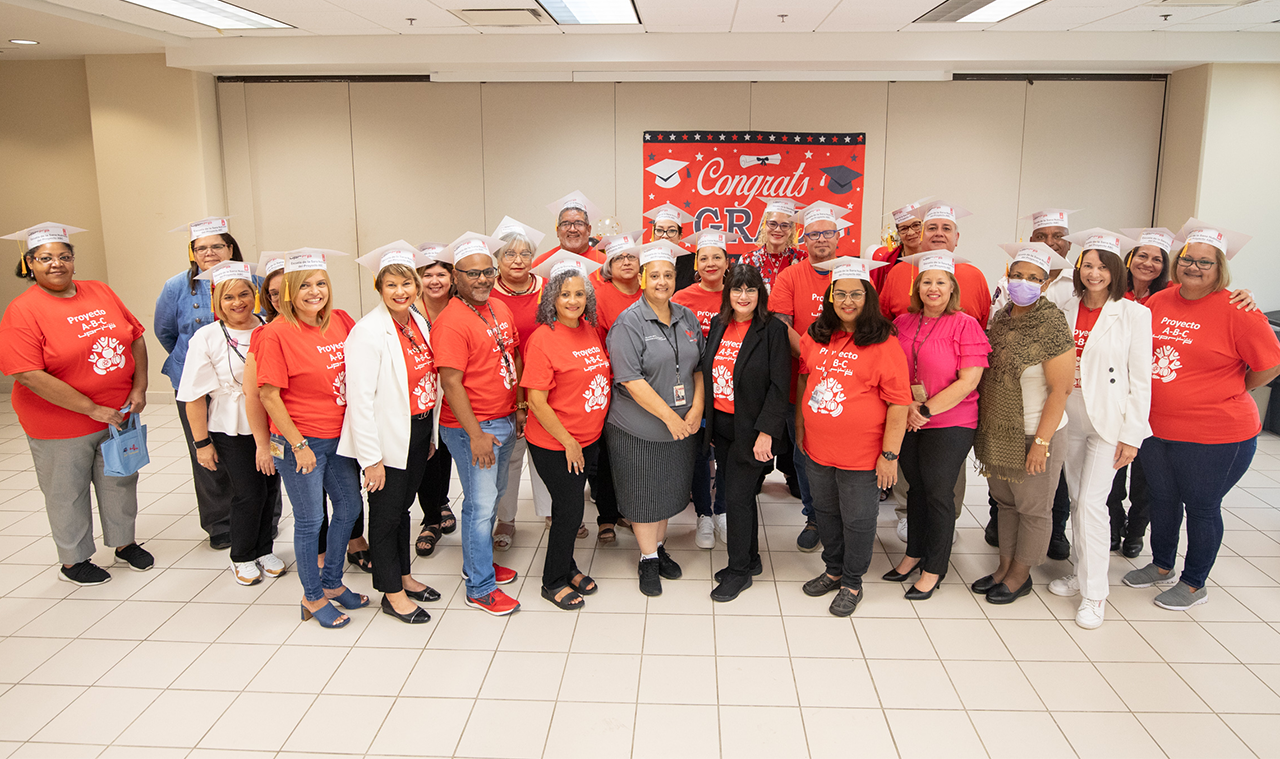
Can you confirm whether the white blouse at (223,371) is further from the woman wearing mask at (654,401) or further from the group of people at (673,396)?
the woman wearing mask at (654,401)

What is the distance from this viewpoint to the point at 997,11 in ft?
16.9

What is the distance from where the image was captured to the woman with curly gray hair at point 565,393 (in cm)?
312

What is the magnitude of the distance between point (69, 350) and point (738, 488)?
10.1 feet

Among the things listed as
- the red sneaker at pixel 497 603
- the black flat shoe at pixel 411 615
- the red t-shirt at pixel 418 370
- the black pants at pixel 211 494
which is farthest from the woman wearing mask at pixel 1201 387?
the black pants at pixel 211 494

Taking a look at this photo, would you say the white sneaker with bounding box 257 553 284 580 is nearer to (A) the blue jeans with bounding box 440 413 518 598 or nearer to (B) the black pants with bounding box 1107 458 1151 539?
(A) the blue jeans with bounding box 440 413 518 598

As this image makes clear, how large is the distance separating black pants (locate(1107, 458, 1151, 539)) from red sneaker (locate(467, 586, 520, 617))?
2.94 metres

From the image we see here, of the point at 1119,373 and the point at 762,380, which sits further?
the point at 762,380

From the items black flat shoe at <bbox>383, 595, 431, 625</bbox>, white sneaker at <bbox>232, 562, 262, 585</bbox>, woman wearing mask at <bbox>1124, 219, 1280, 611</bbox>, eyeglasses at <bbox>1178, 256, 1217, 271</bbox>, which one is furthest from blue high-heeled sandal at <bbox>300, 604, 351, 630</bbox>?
eyeglasses at <bbox>1178, 256, 1217, 271</bbox>

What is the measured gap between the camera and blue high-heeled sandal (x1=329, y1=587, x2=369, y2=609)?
3.37m

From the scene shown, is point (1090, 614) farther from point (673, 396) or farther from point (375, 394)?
point (375, 394)

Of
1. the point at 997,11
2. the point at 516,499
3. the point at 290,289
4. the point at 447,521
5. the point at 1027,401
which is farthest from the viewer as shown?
the point at 997,11

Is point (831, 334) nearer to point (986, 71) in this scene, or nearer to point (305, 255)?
point (305, 255)

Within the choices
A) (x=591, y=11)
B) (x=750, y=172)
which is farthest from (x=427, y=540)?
(x=750, y=172)

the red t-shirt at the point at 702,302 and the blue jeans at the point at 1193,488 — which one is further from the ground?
the red t-shirt at the point at 702,302
